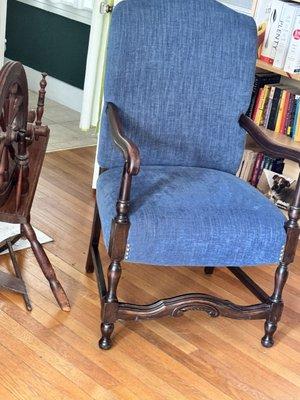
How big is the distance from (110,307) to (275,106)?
140cm

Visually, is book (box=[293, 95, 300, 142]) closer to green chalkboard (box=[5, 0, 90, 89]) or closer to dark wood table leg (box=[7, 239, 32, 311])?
dark wood table leg (box=[7, 239, 32, 311])

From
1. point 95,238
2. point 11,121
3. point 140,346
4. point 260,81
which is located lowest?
point 140,346

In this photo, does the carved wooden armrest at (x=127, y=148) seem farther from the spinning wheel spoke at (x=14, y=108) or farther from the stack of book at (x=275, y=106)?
the stack of book at (x=275, y=106)

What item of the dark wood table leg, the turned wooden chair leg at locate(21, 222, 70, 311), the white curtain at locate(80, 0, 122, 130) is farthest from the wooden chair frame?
the white curtain at locate(80, 0, 122, 130)

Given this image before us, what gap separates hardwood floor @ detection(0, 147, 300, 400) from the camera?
6.31 ft

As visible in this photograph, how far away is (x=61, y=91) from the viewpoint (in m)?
4.63

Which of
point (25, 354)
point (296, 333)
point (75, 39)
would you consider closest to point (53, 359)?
point (25, 354)

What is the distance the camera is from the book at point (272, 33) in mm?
2832

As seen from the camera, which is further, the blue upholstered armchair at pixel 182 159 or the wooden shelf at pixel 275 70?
the wooden shelf at pixel 275 70

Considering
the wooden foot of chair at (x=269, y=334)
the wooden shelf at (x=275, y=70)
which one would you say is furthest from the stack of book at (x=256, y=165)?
the wooden foot of chair at (x=269, y=334)

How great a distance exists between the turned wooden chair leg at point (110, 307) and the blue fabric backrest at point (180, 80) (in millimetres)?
426

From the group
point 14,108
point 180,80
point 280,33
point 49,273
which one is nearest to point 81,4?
point 280,33

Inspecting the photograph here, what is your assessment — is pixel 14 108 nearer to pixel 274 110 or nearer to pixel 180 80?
pixel 180 80

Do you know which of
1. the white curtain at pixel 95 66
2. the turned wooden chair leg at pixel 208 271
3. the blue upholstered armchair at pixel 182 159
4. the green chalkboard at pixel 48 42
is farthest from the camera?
the green chalkboard at pixel 48 42
